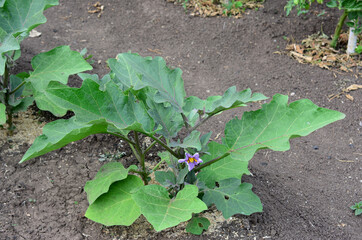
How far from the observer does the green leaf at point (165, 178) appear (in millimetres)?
2275

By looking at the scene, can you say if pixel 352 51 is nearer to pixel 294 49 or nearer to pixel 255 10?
pixel 294 49

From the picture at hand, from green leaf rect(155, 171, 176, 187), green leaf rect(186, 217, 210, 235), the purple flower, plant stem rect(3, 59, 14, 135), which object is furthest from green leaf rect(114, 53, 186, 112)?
plant stem rect(3, 59, 14, 135)

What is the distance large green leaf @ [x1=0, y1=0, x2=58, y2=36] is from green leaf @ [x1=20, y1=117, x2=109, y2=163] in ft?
3.36

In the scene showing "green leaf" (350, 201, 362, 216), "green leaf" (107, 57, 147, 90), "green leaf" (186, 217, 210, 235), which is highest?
Answer: "green leaf" (107, 57, 147, 90)

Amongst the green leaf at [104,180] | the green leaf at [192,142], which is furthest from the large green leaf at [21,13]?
the green leaf at [192,142]

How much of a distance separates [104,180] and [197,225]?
0.58 metres

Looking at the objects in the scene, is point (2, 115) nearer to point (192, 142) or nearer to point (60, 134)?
point (60, 134)

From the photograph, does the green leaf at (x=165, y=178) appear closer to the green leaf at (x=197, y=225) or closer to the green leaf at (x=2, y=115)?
the green leaf at (x=197, y=225)

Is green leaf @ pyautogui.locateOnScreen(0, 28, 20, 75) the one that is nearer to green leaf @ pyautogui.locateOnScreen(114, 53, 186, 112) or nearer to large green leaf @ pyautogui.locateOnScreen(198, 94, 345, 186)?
green leaf @ pyautogui.locateOnScreen(114, 53, 186, 112)

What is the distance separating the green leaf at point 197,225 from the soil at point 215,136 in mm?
57

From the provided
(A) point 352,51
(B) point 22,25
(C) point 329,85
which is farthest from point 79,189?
(A) point 352,51

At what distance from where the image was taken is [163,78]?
2176 millimetres

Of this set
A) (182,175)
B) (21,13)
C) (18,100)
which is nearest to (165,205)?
(182,175)

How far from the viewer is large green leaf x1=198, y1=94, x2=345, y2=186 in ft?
6.69
